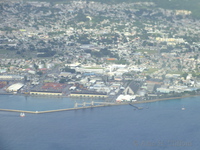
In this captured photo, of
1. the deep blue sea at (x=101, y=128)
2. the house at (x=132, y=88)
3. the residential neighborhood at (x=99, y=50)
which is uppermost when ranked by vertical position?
the residential neighborhood at (x=99, y=50)

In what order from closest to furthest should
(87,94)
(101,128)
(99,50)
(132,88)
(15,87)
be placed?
(101,128)
(87,94)
(132,88)
(15,87)
(99,50)

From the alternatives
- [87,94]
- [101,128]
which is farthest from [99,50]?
[101,128]

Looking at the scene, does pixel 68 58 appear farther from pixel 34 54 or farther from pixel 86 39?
pixel 86 39

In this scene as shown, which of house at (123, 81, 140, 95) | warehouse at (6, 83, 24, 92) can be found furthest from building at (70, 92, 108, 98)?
warehouse at (6, 83, 24, 92)

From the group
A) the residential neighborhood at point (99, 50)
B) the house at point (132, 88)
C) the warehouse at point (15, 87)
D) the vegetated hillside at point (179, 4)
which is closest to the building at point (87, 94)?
the residential neighborhood at point (99, 50)

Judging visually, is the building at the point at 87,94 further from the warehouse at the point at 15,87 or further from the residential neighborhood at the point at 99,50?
the warehouse at the point at 15,87

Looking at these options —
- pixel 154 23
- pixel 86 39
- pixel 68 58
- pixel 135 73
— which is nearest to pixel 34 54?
pixel 68 58

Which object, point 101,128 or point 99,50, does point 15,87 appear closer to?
point 101,128
